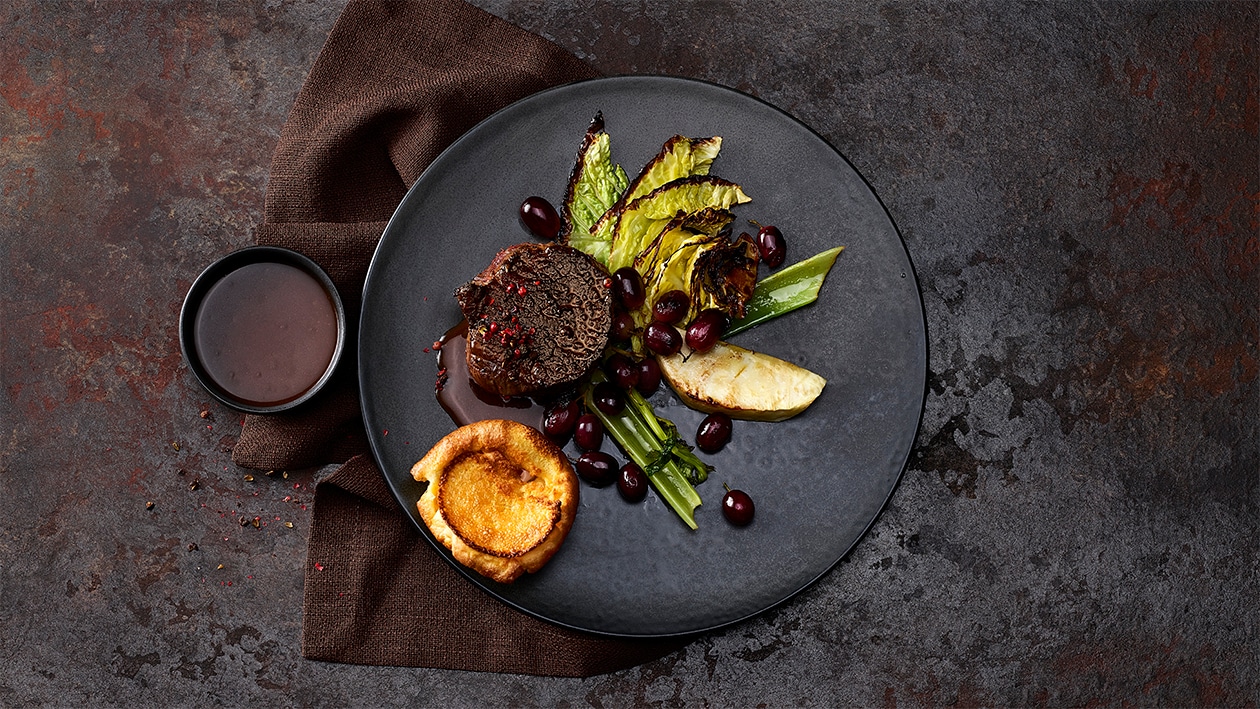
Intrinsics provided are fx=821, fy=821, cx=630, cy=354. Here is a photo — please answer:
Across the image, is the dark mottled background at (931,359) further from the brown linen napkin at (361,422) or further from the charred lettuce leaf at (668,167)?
the charred lettuce leaf at (668,167)

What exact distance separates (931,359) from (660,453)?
1376 millimetres

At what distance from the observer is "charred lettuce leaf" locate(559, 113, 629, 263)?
3.31 m

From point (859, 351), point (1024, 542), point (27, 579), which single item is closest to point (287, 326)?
point (27, 579)

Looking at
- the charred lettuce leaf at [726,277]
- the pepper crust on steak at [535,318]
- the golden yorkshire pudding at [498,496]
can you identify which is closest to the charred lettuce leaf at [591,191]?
the pepper crust on steak at [535,318]

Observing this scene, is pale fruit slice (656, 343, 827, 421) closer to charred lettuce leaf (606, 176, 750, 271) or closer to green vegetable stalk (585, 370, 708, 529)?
green vegetable stalk (585, 370, 708, 529)

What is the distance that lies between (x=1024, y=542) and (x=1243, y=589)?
3.31 ft

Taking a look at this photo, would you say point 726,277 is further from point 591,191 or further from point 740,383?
point 591,191

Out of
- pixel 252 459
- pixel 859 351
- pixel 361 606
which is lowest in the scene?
pixel 361 606

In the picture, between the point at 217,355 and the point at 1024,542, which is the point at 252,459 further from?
the point at 1024,542

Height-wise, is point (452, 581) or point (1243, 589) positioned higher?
point (1243, 589)

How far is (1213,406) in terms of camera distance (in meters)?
3.75

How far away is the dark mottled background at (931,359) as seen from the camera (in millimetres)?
3576

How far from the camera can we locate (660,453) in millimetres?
3238

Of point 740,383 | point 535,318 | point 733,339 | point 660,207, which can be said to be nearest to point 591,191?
point 660,207
